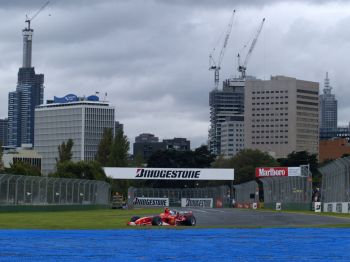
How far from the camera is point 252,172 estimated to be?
593ft

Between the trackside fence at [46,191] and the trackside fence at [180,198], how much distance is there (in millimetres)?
38290

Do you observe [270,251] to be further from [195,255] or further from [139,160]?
[139,160]

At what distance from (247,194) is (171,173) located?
16.9 metres

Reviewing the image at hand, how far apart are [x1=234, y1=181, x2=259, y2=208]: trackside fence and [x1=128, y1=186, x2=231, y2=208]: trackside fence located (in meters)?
1.74

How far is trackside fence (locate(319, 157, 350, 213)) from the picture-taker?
5603 centimetres

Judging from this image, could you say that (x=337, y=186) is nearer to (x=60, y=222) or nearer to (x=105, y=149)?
(x=60, y=222)

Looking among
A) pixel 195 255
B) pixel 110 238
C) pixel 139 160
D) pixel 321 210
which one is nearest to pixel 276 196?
pixel 321 210

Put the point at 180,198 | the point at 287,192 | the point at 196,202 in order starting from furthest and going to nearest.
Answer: the point at 180,198 → the point at 196,202 → the point at 287,192

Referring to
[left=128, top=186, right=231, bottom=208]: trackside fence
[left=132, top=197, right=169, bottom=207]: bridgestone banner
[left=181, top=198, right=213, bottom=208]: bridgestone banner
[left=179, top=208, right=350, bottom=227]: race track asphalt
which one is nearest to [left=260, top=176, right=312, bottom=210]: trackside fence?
[left=179, top=208, right=350, bottom=227]: race track asphalt

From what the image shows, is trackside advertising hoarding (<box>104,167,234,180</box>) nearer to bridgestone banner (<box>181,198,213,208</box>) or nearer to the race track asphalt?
bridgestone banner (<box>181,198,213,208</box>)

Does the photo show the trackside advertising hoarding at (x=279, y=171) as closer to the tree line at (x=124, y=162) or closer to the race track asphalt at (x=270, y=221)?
the tree line at (x=124, y=162)

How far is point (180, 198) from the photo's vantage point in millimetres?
134875

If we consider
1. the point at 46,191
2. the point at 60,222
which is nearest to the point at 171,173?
the point at 46,191

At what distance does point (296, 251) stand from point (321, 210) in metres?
48.6
